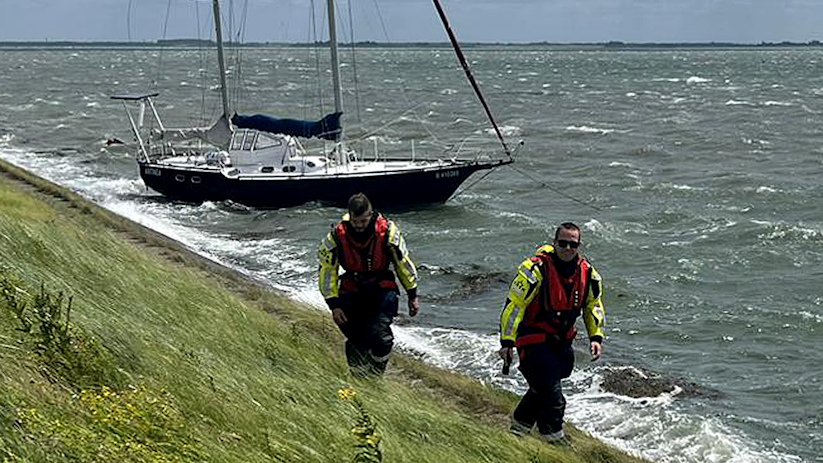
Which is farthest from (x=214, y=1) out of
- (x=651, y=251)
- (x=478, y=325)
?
(x=478, y=325)

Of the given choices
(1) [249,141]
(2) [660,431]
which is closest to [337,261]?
(2) [660,431]

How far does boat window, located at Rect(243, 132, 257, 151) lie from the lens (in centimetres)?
2908

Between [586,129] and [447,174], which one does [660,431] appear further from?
[586,129]

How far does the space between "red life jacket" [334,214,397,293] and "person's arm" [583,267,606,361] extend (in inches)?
60.4

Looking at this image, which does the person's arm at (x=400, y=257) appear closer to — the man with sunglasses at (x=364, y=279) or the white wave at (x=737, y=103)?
the man with sunglasses at (x=364, y=279)

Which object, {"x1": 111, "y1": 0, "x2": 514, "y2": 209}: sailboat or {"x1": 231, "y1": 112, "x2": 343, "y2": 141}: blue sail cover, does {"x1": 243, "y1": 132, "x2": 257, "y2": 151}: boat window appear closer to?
{"x1": 111, "y1": 0, "x2": 514, "y2": 209}: sailboat

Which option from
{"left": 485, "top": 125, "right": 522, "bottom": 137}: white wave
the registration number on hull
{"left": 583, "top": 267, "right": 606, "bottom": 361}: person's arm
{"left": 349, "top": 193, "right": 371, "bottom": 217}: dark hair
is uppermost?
{"left": 349, "top": 193, "right": 371, "bottom": 217}: dark hair

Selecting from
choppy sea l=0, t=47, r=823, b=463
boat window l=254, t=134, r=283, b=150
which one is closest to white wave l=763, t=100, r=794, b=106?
choppy sea l=0, t=47, r=823, b=463

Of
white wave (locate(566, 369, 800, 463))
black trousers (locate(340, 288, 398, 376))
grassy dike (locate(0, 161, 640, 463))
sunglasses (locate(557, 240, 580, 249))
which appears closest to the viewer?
grassy dike (locate(0, 161, 640, 463))

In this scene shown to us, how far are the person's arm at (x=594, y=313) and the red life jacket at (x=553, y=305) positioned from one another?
0.06m

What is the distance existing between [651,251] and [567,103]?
52.9 meters

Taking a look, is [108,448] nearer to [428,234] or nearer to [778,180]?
[428,234]

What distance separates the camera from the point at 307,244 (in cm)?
2386

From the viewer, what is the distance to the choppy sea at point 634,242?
41.8 ft
